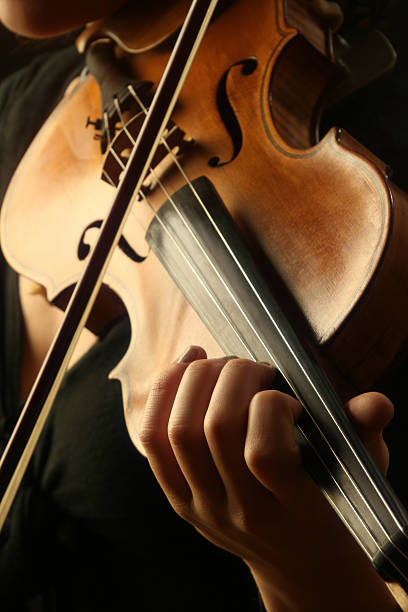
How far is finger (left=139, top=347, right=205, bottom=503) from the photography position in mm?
362

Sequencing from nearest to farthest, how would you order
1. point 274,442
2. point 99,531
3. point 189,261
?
point 274,442 < point 189,261 < point 99,531

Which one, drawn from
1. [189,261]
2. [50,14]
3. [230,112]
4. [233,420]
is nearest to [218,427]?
[233,420]

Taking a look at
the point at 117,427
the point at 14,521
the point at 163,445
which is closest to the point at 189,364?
the point at 163,445

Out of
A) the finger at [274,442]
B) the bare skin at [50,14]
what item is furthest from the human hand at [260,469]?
the bare skin at [50,14]

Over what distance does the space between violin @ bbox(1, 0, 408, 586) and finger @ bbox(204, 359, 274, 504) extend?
0.10ft

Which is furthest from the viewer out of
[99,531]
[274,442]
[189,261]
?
[99,531]

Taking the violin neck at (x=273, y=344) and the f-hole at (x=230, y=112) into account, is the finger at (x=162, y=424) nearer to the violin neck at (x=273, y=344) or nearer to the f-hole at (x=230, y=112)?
the violin neck at (x=273, y=344)

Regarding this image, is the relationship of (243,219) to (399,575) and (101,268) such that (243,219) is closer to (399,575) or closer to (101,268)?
(101,268)

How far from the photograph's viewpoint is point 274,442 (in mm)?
302

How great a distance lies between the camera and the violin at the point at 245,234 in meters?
0.35

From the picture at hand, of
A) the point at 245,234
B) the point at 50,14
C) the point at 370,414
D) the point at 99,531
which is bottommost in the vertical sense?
the point at 99,531

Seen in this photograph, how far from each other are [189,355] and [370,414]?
0.13m

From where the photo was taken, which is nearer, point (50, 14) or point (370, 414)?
point (370, 414)

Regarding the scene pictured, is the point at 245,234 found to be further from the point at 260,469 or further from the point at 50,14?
the point at 50,14
